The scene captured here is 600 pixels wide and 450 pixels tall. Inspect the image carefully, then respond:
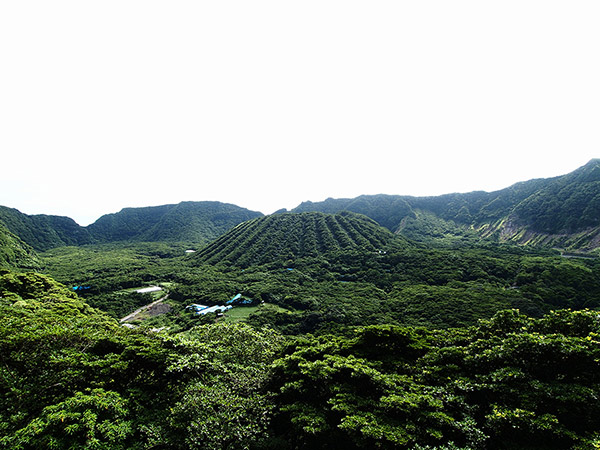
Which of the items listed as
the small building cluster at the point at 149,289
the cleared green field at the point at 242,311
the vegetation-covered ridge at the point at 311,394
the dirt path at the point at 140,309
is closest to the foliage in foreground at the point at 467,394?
the vegetation-covered ridge at the point at 311,394

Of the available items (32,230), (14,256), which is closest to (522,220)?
(14,256)

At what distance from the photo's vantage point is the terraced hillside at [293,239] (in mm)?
120750

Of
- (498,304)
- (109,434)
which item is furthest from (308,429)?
(498,304)

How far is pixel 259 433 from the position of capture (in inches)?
483

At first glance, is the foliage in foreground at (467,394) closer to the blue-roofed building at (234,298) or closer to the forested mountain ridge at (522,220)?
the blue-roofed building at (234,298)

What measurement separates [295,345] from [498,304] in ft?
198

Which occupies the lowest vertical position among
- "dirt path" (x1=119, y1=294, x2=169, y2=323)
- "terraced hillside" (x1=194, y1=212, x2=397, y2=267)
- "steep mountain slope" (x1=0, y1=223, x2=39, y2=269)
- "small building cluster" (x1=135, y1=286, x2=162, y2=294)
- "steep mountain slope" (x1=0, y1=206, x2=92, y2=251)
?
"dirt path" (x1=119, y1=294, x2=169, y2=323)

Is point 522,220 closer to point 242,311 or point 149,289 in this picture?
point 242,311

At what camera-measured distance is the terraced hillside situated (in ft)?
396

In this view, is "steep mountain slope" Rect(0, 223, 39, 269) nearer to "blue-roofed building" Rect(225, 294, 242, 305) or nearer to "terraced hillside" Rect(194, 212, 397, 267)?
"terraced hillside" Rect(194, 212, 397, 267)

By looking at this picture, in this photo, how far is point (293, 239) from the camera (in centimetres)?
13388

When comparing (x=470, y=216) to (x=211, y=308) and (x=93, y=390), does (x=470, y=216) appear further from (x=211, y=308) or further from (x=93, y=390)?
(x=93, y=390)

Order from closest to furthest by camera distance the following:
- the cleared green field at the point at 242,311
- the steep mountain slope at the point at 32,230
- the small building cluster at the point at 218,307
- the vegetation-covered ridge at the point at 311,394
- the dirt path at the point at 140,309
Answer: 1. the vegetation-covered ridge at the point at 311,394
2. the cleared green field at the point at 242,311
3. the dirt path at the point at 140,309
4. the small building cluster at the point at 218,307
5. the steep mountain slope at the point at 32,230

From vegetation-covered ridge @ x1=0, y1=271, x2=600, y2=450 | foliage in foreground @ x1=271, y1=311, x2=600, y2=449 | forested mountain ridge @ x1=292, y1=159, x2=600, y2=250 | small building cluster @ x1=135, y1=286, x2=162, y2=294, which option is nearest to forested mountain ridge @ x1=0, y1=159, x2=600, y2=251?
forested mountain ridge @ x1=292, y1=159, x2=600, y2=250
